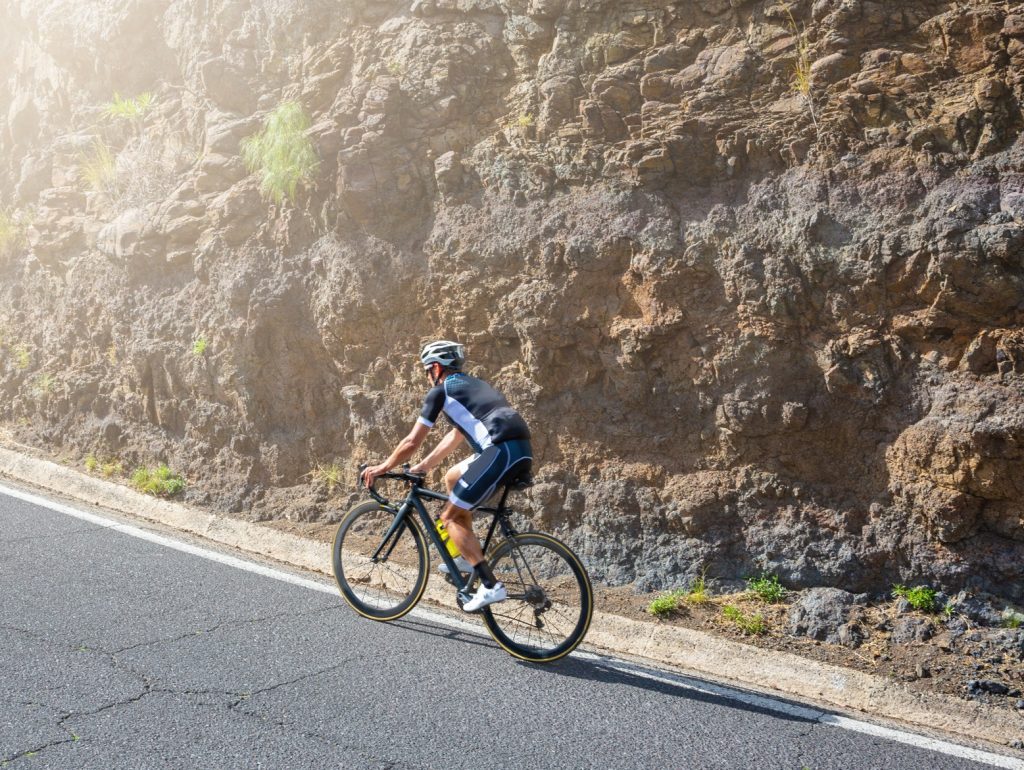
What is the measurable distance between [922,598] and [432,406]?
3.44 metres

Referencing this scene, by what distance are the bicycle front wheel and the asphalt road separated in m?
0.14

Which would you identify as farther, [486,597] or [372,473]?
[372,473]

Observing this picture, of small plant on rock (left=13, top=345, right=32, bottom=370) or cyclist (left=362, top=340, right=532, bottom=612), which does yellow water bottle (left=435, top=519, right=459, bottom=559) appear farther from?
small plant on rock (left=13, top=345, right=32, bottom=370)

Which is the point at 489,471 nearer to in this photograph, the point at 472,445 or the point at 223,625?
the point at 472,445

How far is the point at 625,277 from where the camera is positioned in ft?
24.4

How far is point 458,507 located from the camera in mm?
5766

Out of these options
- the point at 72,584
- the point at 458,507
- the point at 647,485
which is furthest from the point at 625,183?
the point at 72,584

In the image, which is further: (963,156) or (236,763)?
(963,156)

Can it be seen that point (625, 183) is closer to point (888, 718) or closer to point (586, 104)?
point (586, 104)

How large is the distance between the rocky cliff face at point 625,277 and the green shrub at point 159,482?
6.0 inches

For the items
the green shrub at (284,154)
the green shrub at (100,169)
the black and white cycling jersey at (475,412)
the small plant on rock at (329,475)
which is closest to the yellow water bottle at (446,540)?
the black and white cycling jersey at (475,412)

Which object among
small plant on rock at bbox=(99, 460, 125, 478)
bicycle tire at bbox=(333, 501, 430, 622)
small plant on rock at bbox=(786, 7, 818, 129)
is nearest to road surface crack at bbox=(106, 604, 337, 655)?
bicycle tire at bbox=(333, 501, 430, 622)

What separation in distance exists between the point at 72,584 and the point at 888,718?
541cm

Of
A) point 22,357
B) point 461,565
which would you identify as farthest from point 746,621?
point 22,357
